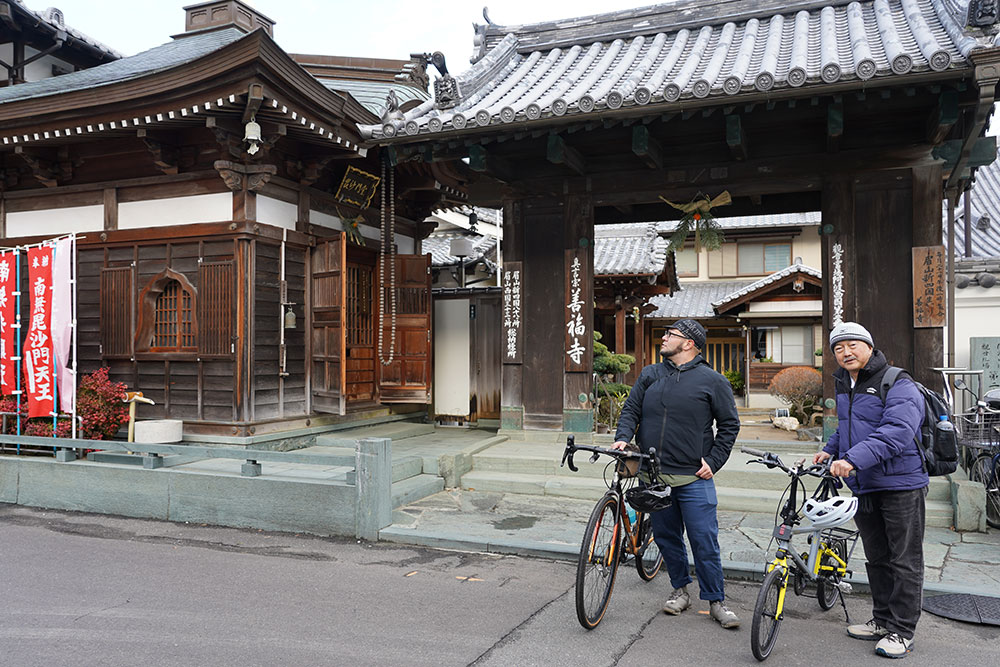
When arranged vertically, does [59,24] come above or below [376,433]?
above

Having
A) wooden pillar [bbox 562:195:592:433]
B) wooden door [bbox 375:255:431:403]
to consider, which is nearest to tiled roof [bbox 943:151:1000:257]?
wooden pillar [bbox 562:195:592:433]

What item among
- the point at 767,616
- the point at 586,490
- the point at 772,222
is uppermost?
the point at 772,222

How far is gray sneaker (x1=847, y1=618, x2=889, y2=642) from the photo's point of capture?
179 inches

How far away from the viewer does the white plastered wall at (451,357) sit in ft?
43.2

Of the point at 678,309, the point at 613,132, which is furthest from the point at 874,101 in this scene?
the point at 678,309

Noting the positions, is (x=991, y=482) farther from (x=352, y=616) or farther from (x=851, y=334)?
(x=352, y=616)

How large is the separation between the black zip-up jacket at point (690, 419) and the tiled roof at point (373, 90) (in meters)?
9.14

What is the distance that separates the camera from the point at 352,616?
502cm

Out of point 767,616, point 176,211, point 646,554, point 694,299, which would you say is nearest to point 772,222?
point 694,299

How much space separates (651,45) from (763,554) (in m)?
7.57

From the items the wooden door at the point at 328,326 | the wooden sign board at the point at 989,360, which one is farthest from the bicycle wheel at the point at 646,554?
the wooden sign board at the point at 989,360

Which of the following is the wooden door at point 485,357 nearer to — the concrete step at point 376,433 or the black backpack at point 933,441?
the concrete step at point 376,433

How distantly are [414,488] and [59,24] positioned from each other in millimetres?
13487

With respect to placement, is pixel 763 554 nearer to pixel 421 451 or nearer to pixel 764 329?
pixel 421 451
